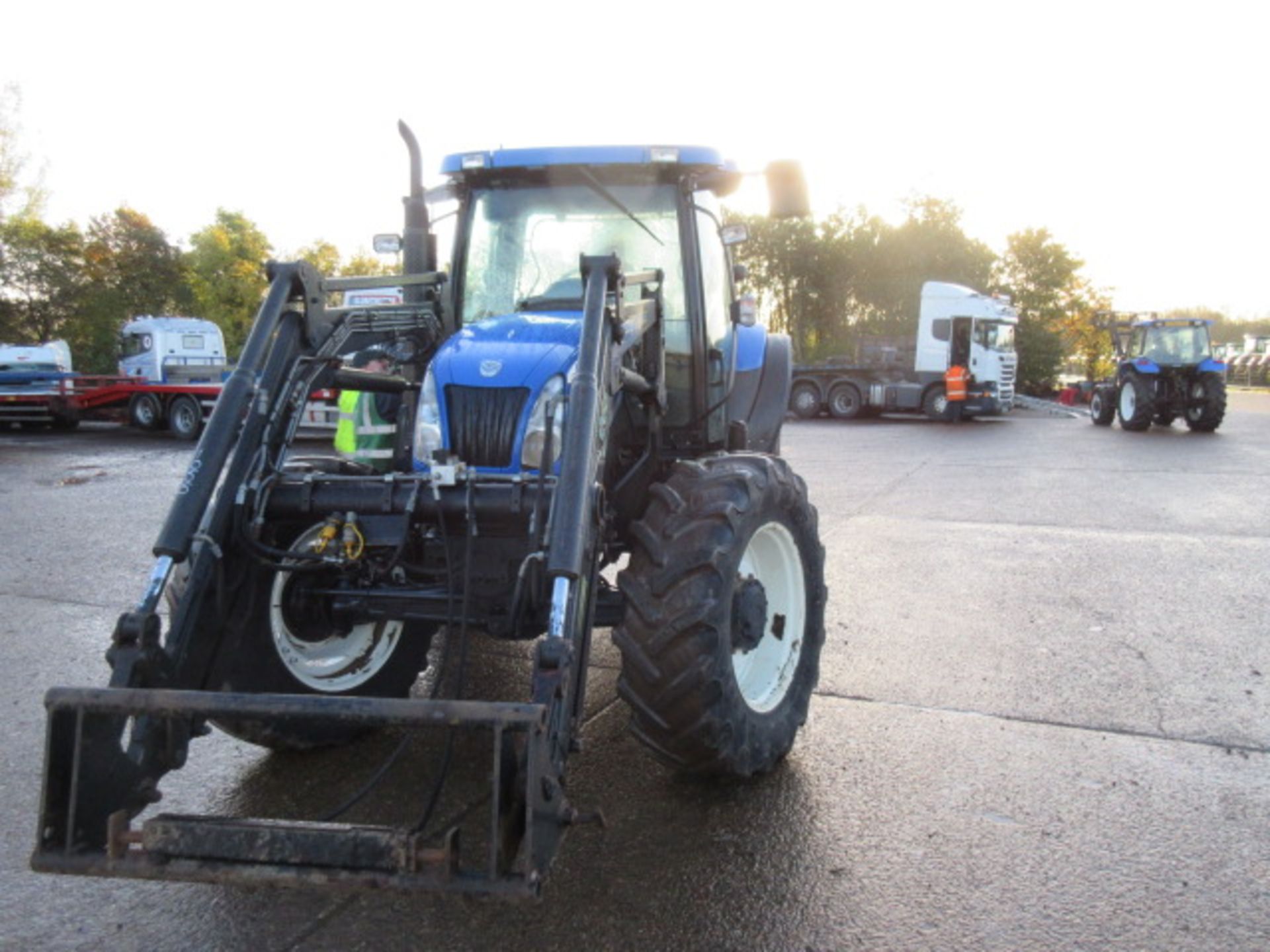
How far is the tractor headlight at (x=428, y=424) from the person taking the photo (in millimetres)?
3945

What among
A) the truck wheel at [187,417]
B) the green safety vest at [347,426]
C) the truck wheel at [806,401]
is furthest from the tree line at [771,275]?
the green safety vest at [347,426]

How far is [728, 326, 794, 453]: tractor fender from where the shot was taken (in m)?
5.82

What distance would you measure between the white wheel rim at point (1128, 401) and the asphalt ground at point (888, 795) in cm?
1556

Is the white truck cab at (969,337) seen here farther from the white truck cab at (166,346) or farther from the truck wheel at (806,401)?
the white truck cab at (166,346)

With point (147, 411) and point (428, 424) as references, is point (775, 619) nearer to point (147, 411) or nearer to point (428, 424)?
point (428, 424)

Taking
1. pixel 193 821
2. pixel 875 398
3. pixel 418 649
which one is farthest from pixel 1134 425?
pixel 193 821

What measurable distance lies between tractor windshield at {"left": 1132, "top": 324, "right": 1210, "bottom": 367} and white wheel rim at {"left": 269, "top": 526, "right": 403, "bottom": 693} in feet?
74.1

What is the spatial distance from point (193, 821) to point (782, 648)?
2.43m

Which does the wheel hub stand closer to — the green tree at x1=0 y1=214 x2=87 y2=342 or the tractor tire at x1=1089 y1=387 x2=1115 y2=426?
the tractor tire at x1=1089 y1=387 x2=1115 y2=426

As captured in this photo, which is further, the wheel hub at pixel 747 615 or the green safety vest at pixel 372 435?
the green safety vest at pixel 372 435

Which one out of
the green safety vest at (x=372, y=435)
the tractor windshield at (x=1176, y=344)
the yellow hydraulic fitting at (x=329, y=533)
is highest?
the tractor windshield at (x=1176, y=344)

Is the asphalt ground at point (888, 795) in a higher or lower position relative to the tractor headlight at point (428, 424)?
lower

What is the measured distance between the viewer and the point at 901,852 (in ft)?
11.1

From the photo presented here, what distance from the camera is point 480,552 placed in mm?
→ 3754
